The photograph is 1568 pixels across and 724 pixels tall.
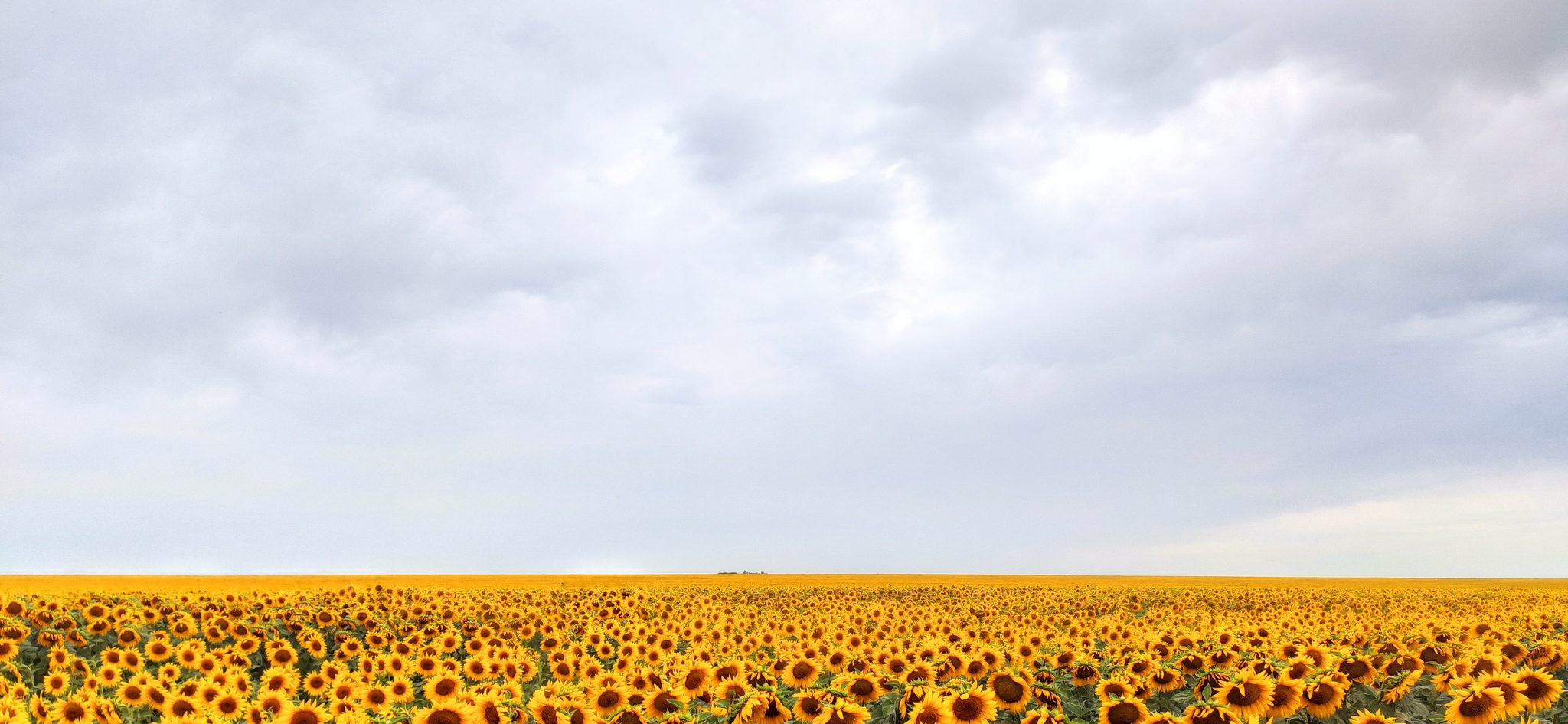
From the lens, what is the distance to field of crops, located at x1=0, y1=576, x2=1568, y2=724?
30.6 feet

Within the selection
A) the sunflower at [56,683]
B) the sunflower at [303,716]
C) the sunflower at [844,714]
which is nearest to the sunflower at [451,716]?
the sunflower at [303,716]

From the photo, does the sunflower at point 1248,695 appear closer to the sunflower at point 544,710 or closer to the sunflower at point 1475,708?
the sunflower at point 1475,708

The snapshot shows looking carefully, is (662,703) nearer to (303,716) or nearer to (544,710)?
(544,710)

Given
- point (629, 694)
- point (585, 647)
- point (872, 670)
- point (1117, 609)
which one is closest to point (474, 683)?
point (585, 647)

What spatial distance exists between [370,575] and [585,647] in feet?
271

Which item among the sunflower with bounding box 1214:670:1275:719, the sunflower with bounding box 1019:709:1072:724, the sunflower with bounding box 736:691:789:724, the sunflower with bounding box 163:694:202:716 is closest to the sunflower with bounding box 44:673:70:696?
the sunflower with bounding box 163:694:202:716

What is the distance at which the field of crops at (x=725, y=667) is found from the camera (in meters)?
9.31

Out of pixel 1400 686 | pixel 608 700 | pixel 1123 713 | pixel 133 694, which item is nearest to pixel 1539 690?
pixel 1400 686

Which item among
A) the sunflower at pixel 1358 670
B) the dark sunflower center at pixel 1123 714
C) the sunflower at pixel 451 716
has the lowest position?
the dark sunflower center at pixel 1123 714

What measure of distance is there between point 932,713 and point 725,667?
2.81 m

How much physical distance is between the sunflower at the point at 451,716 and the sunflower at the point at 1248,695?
6907mm

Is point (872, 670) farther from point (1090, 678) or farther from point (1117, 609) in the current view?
point (1117, 609)

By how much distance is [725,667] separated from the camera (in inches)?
436

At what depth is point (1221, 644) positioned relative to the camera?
13.2 meters
